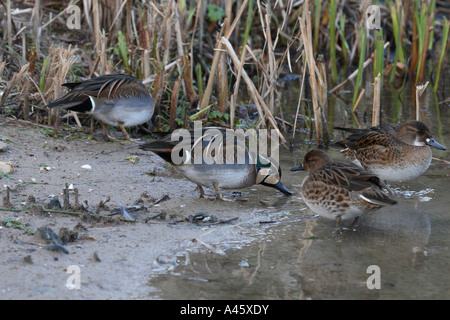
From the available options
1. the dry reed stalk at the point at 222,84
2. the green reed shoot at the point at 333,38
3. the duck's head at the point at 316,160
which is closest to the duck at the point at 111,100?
the dry reed stalk at the point at 222,84

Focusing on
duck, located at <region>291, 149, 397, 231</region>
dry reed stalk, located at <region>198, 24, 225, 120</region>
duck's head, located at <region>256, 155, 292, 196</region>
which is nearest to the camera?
duck, located at <region>291, 149, 397, 231</region>

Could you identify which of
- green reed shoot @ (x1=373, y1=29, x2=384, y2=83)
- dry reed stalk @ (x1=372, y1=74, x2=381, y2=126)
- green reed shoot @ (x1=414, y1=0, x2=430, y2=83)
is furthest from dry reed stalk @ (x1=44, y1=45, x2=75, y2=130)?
green reed shoot @ (x1=414, y1=0, x2=430, y2=83)

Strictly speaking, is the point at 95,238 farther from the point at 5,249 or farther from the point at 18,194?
the point at 18,194

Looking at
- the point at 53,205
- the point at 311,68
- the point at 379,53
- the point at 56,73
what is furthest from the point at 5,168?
the point at 379,53

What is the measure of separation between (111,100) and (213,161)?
1.72 metres

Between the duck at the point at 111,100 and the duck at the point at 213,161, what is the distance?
1.24m

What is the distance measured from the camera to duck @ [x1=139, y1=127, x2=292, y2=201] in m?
5.13

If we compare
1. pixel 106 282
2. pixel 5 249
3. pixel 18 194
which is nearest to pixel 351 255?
pixel 106 282

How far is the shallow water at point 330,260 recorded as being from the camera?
366 centimetres

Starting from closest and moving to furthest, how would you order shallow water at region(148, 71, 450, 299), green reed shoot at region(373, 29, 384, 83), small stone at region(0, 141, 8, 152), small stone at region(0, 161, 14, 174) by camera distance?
shallow water at region(148, 71, 450, 299), small stone at region(0, 161, 14, 174), small stone at region(0, 141, 8, 152), green reed shoot at region(373, 29, 384, 83)

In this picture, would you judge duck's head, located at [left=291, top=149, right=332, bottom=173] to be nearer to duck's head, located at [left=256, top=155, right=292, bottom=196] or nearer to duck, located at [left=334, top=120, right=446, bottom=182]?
duck's head, located at [left=256, top=155, right=292, bottom=196]

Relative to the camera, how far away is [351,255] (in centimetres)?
423

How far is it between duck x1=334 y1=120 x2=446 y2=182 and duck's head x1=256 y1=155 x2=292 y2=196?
905mm

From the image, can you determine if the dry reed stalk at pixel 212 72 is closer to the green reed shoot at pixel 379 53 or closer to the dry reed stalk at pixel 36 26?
the green reed shoot at pixel 379 53
